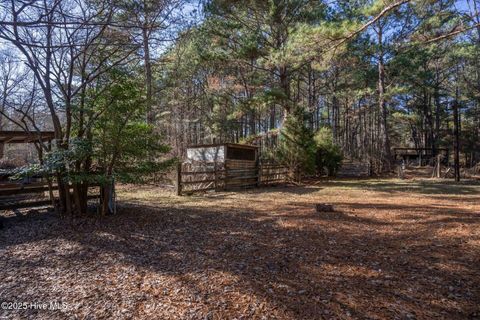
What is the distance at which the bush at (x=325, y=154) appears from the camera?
59.7 feet

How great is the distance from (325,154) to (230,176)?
8.18 meters

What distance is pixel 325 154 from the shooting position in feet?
60.3

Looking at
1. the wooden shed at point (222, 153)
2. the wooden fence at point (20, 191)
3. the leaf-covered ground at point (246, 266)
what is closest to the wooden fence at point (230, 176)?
the wooden shed at point (222, 153)

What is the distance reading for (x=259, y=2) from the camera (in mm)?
14062

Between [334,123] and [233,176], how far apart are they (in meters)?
23.5

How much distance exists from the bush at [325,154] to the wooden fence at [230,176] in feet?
11.8

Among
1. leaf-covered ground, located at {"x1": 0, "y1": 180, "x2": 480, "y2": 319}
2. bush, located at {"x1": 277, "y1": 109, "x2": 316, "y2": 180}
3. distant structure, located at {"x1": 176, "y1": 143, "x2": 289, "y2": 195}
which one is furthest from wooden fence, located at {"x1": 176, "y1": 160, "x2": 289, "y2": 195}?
leaf-covered ground, located at {"x1": 0, "y1": 180, "x2": 480, "y2": 319}

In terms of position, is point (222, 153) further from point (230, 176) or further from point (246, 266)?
point (246, 266)

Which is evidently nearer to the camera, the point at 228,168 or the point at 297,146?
the point at 228,168

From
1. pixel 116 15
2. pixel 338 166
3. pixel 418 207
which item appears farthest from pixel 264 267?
pixel 338 166

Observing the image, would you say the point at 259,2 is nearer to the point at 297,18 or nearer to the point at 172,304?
the point at 297,18

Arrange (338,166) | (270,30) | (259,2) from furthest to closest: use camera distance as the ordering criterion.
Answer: (338,166)
(270,30)
(259,2)

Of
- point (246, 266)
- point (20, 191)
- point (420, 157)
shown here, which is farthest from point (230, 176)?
point (420, 157)

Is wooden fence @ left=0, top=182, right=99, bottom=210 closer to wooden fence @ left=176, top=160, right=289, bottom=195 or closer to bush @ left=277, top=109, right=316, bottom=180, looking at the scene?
wooden fence @ left=176, top=160, right=289, bottom=195
